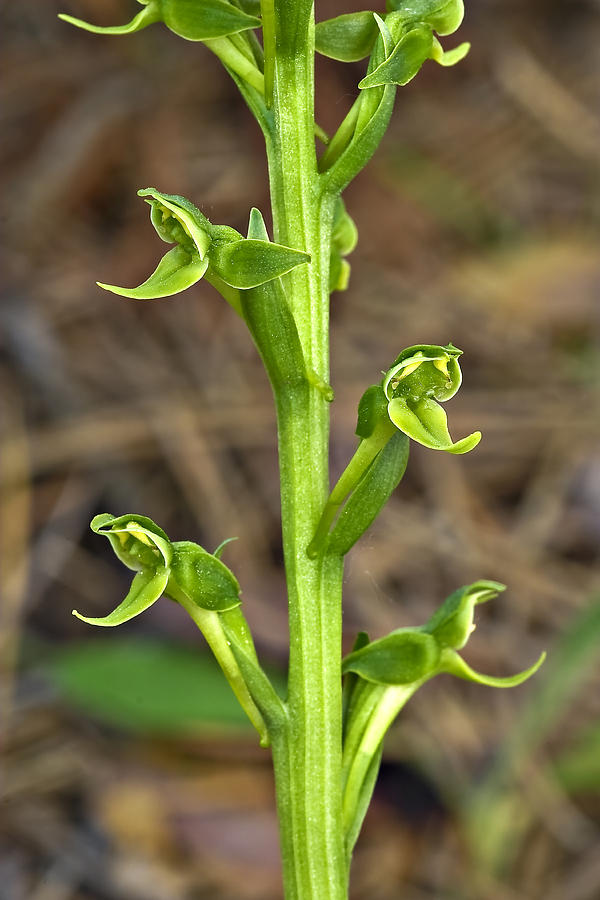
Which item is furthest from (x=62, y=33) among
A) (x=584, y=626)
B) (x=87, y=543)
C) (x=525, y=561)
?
(x=584, y=626)

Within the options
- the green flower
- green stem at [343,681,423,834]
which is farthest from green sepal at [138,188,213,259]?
green stem at [343,681,423,834]

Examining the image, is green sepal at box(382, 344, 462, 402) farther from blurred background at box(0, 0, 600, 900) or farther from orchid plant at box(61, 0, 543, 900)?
blurred background at box(0, 0, 600, 900)

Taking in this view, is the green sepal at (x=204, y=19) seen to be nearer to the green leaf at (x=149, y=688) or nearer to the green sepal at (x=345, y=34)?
the green sepal at (x=345, y=34)

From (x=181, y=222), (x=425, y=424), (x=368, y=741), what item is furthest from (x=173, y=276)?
(x=368, y=741)

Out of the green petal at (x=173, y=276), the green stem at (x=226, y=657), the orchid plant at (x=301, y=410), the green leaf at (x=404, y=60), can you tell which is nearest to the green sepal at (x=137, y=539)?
the orchid plant at (x=301, y=410)

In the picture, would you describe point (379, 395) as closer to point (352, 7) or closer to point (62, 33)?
point (352, 7)

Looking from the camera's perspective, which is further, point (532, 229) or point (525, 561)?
point (532, 229)
